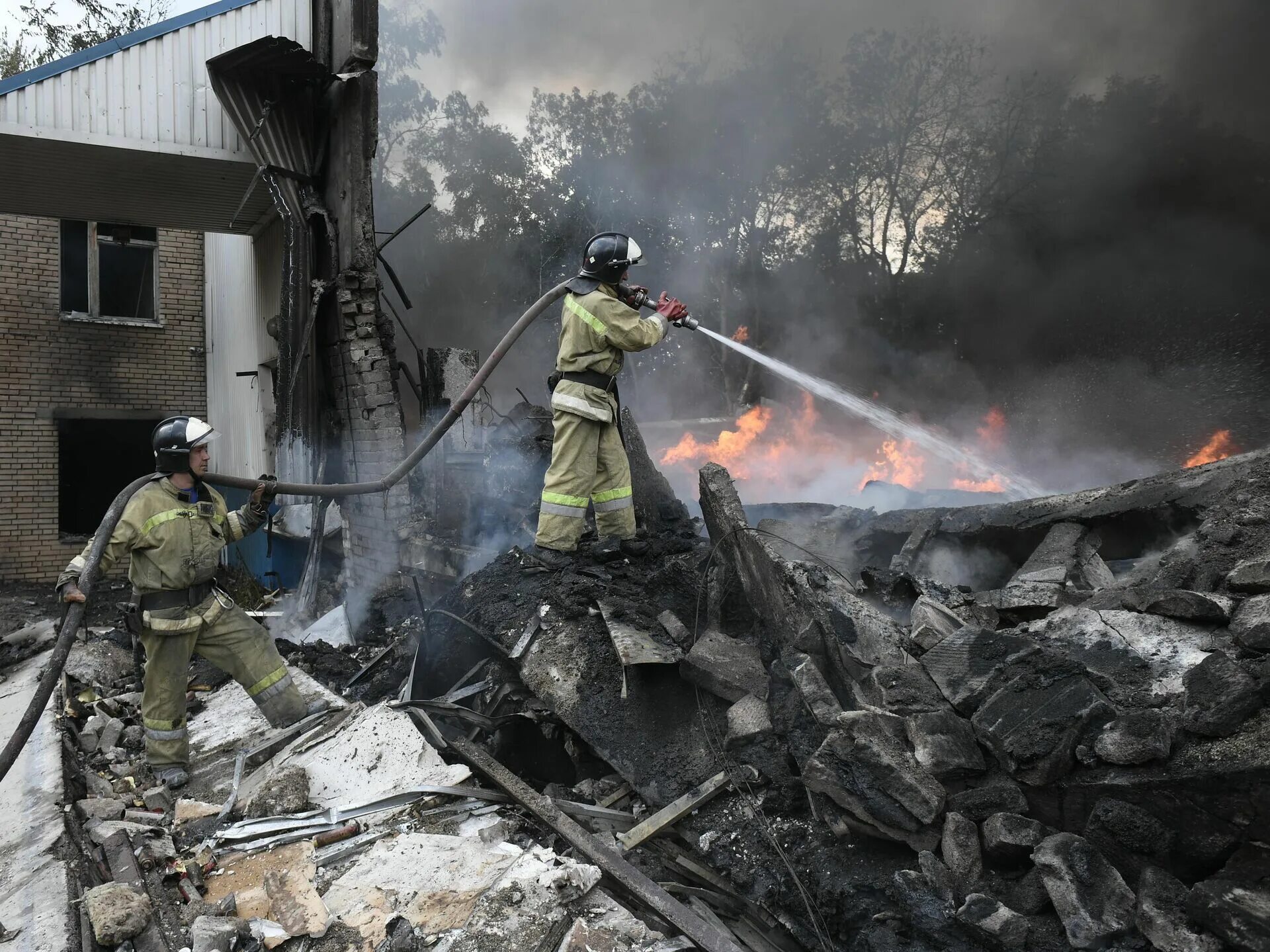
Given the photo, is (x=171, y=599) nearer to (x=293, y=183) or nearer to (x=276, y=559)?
(x=293, y=183)

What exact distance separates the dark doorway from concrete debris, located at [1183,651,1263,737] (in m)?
14.2

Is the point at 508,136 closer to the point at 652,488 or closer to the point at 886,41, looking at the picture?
the point at 886,41

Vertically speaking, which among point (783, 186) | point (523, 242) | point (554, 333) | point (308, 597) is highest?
point (783, 186)

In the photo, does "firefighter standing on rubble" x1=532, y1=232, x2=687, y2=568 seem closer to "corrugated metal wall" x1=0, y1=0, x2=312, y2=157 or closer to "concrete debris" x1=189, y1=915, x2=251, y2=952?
"concrete debris" x1=189, y1=915, x2=251, y2=952

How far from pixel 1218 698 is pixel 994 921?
968 mm

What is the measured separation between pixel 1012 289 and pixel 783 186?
6441 millimetres

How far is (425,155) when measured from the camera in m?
20.5

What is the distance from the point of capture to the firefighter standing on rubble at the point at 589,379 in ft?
15.8

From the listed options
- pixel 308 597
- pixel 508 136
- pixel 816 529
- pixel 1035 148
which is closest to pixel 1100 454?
pixel 1035 148

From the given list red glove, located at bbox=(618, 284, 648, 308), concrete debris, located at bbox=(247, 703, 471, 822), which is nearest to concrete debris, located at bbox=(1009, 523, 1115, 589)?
red glove, located at bbox=(618, 284, 648, 308)

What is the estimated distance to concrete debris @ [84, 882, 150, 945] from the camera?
262 centimetres

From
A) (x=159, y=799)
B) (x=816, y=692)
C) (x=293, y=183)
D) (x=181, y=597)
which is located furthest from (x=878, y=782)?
(x=293, y=183)

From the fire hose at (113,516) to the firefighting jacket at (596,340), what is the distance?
202 millimetres

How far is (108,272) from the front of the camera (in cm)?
1223
